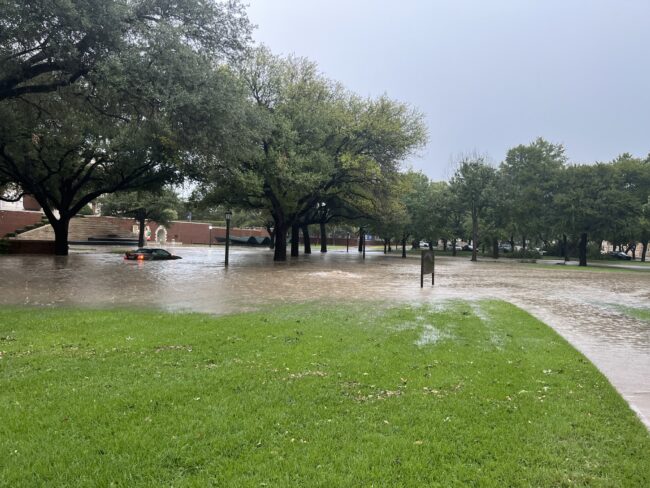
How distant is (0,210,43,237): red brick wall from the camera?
4562 cm

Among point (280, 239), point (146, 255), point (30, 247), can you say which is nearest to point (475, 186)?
point (280, 239)

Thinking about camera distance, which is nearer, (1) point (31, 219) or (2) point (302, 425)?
(2) point (302, 425)

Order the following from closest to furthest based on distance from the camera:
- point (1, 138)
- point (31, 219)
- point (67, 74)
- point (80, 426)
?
point (80, 426) → point (67, 74) → point (1, 138) → point (31, 219)

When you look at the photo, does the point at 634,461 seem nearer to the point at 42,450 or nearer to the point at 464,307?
the point at 42,450

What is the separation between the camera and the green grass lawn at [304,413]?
10.5ft

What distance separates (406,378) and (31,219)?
52396 millimetres

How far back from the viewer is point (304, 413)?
4.19 metres

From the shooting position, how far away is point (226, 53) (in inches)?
623

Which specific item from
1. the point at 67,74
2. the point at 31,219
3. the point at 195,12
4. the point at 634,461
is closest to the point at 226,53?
the point at 195,12

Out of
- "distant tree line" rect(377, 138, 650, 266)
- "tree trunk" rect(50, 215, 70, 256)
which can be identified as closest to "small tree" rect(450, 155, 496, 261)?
"distant tree line" rect(377, 138, 650, 266)

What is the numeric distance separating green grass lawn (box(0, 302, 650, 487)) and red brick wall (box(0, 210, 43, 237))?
46370 millimetres

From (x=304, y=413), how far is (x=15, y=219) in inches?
2071

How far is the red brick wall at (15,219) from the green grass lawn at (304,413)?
152 ft

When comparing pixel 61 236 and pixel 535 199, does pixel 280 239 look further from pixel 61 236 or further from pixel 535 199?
pixel 535 199
